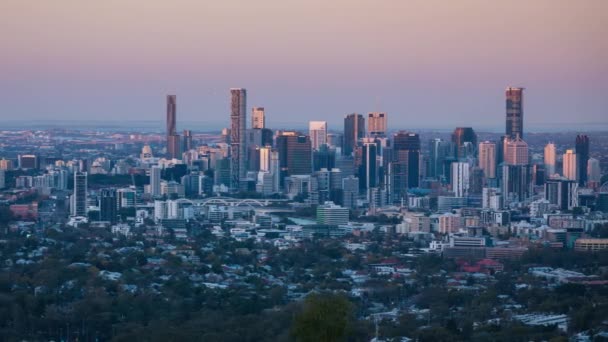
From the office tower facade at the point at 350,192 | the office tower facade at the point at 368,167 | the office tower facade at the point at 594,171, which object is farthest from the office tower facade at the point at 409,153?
the office tower facade at the point at 594,171

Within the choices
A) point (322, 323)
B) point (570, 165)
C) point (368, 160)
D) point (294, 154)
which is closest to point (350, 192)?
point (368, 160)

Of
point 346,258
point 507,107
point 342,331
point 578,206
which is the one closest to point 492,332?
point 342,331

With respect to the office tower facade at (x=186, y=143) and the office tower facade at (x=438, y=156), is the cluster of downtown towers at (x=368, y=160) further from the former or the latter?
the office tower facade at (x=186, y=143)

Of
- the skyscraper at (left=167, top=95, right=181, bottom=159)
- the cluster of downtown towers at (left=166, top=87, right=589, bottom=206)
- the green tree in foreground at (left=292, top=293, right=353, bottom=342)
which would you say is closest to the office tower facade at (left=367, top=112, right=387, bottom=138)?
the cluster of downtown towers at (left=166, top=87, right=589, bottom=206)

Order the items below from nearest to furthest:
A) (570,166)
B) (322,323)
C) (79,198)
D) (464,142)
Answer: (322,323) < (79,198) < (570,166) < (464,142)

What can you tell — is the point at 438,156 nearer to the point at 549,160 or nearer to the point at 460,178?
the point at 460,178

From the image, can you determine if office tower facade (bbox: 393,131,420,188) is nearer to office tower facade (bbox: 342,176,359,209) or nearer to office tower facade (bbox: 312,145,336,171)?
office tower facade (bbox: 312,145,336,171)

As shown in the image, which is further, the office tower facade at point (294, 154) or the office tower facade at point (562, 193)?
the office tower facade at point (294, 154)
